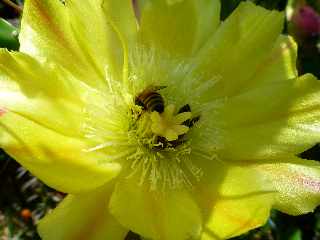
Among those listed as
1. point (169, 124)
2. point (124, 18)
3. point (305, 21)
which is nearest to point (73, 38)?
point (124, 18)

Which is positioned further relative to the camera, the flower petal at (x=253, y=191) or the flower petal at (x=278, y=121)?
the flower petal at (x=278, y=121)

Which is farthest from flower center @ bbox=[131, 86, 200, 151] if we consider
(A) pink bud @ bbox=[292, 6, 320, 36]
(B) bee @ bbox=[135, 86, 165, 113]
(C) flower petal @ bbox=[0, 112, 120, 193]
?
(A) pink bud @ bbox=[292, 6, 320, 36]

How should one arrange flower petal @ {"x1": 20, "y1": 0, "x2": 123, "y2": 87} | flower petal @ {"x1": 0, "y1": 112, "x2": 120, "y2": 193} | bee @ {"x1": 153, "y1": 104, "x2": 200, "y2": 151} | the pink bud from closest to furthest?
1. flower petal @ {"x1": 0, "y1": 112, "x2": 120, "y2": 193}
2. flower petal @ {"x1": 20, "y1": 0, "x2": 123, "y2": 87}
3. bee @ {"x1": 153, "y1": 104, "x2": 200, "y2": 151}
4. the pink bud

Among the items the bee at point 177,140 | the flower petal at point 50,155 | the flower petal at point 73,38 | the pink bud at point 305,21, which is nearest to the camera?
the flower petal at point 50,155

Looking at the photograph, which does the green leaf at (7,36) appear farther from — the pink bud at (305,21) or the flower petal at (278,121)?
the pink bud at (305,21)

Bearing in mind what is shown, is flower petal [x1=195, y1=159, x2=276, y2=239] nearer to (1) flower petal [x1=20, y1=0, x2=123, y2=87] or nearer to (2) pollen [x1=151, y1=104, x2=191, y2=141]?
(2) pollen [x1=151, y1=104, x2=191, y2=141]

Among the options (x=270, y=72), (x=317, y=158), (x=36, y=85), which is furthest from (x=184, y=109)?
(x=317, y=158)

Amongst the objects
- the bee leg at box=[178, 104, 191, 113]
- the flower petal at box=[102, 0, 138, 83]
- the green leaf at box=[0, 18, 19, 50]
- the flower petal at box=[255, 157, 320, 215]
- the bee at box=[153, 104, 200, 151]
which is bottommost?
the flower petal at box=[255, 157, 320, 215]

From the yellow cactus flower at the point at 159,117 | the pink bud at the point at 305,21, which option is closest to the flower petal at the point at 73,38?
the yellow cactus flower at the point at 159,117
